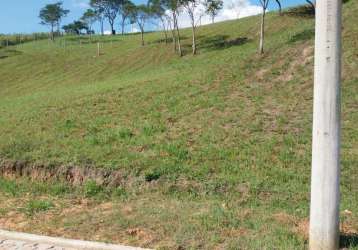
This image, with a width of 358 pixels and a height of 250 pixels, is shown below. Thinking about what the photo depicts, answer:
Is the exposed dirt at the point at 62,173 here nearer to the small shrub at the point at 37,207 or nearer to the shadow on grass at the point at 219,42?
the small shrub at the point at 37,207

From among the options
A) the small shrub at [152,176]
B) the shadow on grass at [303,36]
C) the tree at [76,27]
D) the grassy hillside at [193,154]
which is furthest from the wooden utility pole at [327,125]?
the tree at [76,27]

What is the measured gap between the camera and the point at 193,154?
10.3 metres

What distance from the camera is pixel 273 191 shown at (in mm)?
8156

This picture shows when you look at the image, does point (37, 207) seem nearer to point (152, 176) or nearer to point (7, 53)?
point (152, 176)

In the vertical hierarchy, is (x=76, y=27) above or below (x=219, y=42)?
above

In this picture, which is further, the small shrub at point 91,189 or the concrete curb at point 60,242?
the small shrub at point 91,189

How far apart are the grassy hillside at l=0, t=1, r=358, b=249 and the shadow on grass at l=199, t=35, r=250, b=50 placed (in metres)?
16.4

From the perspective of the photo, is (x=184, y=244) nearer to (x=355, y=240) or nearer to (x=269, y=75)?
(x=355, y=240)

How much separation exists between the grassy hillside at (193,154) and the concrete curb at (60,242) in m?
0.33

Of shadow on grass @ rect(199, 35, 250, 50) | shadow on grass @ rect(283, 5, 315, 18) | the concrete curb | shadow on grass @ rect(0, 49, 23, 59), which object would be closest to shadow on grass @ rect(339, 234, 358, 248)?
the concrete curb

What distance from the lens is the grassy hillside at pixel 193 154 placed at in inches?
242

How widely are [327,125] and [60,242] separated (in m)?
3.18


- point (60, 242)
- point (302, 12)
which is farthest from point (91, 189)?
point (302, 12)

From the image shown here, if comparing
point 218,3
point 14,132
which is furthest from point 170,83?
point 218,3
